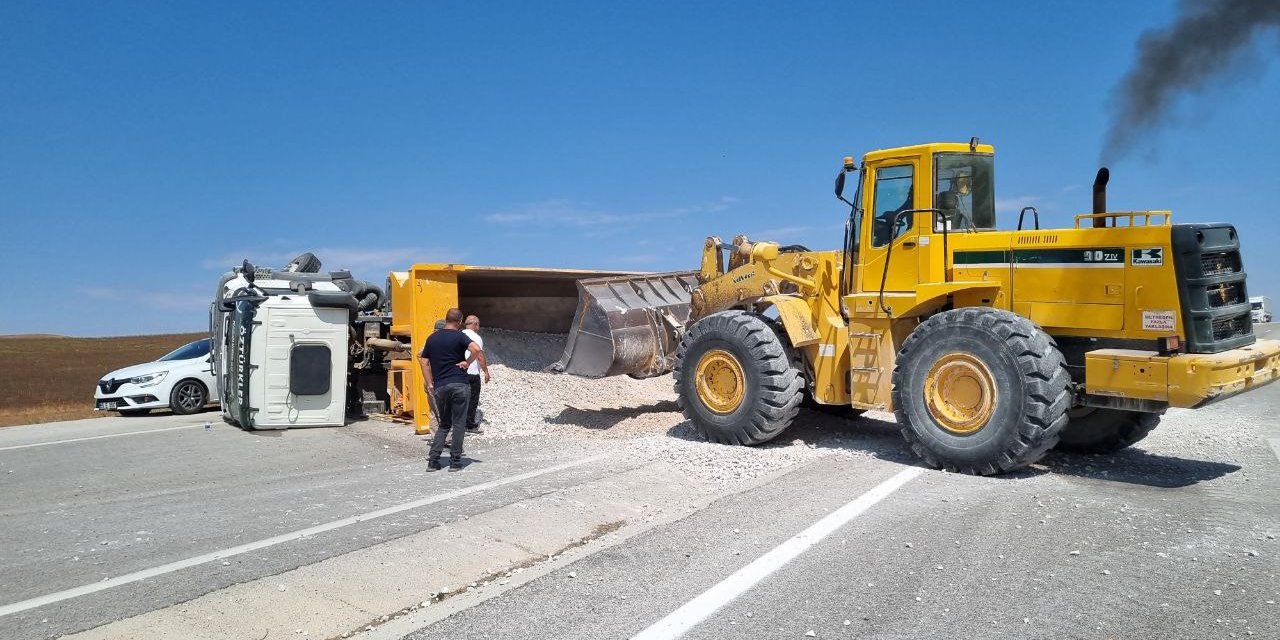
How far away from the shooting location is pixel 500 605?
180 inches

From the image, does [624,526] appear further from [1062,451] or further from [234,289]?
[234,289]

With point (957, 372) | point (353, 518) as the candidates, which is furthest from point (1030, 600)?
point (353, 518)

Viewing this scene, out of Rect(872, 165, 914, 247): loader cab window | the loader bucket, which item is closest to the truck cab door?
Rect(872, 165, 914, 247): loader cab window

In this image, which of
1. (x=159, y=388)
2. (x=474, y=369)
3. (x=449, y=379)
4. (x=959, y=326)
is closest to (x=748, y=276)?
(x=959, y=326)

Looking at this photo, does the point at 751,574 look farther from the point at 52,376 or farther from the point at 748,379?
the point at 52,376

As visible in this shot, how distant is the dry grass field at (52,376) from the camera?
63.3 feet

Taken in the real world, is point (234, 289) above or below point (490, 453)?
above

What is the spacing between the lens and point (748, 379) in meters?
9.33

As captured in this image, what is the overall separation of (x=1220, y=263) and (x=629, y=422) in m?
6.80

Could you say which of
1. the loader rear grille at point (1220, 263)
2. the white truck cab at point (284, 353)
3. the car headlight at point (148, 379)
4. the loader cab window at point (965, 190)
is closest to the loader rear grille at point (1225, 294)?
the loader rear grille at point (1220, 263)

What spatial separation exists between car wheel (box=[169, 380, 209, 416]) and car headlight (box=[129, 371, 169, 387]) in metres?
0.32

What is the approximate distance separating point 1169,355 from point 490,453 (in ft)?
21.7

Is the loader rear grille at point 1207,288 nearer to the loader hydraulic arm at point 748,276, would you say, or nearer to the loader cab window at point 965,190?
the loader cab window at point 965,190

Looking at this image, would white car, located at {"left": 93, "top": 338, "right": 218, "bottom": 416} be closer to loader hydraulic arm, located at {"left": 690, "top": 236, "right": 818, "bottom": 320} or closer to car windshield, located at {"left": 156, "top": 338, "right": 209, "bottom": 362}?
car windshield, located at {"left": 156, "top": 338, "right": 209, "bottom": 362}
